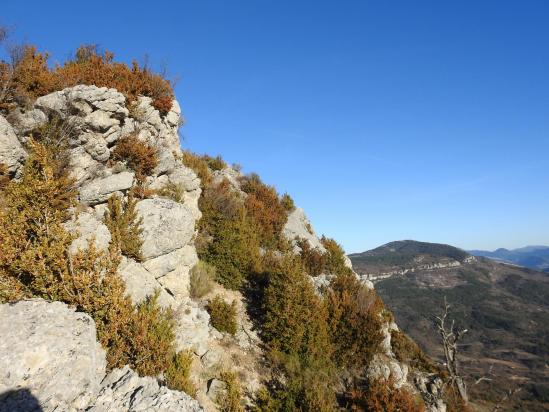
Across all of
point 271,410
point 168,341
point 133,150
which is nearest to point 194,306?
point 168,341

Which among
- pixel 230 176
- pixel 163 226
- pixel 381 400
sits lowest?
pixel 381 400

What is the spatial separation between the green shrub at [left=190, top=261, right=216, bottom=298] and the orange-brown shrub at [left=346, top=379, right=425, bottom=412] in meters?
5.60

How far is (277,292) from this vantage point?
36.6 feet

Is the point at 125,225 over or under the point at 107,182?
under

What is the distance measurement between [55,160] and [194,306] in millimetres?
5885

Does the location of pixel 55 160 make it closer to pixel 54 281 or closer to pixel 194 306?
pixel 54 281

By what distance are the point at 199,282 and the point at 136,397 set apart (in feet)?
18.6

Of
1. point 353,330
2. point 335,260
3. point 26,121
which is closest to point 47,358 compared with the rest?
point 26,121

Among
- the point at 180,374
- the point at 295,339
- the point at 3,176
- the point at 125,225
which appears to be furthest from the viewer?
the point at 295,339

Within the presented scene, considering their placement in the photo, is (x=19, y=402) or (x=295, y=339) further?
(x=295, y=339)

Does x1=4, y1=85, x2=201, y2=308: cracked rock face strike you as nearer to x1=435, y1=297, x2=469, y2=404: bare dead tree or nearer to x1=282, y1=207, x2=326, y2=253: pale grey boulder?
x1=282, y1=207, x2=326, y2=253: pale grey boulder

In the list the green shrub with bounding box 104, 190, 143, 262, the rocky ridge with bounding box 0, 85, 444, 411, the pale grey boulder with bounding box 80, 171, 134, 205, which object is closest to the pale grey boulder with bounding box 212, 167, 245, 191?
the rocky ridge with bounding box 0, 85, 444, 411

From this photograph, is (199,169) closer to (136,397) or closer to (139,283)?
(139,283)

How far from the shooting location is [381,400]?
896 centimetres
